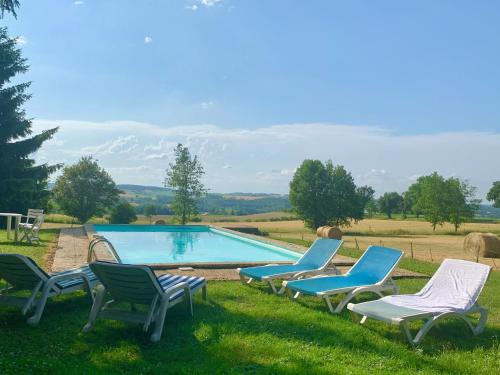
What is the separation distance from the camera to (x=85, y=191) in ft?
119

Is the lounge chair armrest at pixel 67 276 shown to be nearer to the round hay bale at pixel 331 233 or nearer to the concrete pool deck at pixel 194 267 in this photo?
the concrete pool deck at pixel 194 267

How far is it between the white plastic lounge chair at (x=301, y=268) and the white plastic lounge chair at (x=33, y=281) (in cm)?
277

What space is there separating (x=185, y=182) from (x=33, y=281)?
25733 millimetres

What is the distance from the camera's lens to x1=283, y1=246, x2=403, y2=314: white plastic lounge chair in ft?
20.2

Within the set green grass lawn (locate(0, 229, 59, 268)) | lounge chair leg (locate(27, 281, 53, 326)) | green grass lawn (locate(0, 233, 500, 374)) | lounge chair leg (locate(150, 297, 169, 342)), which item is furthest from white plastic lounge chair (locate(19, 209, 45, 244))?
lounge chair leg (locate(150, 297, 169, 342))

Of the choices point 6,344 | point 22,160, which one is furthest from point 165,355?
point 22,160

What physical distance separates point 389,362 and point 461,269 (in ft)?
7.08

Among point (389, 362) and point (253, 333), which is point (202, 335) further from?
point (389, 362)

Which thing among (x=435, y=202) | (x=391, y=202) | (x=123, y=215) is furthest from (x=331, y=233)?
(x=391, y=202)

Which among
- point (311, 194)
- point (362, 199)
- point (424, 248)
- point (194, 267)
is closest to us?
point (194, 267)

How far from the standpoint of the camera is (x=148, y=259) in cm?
1413

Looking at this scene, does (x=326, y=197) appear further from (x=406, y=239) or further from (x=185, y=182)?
(x=185, y=182)

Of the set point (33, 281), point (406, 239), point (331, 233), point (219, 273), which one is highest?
point (33, 281)

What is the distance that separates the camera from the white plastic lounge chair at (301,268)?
7648 millimetres
